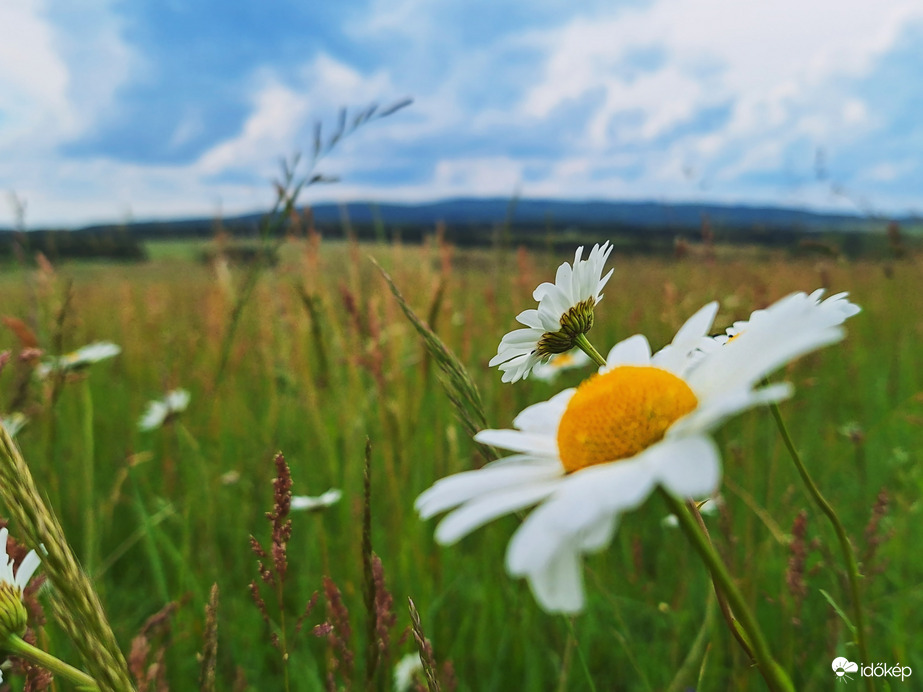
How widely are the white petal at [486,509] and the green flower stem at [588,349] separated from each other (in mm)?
185

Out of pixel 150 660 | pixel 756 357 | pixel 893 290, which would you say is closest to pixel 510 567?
pixel 756 357

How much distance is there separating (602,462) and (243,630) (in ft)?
4.51

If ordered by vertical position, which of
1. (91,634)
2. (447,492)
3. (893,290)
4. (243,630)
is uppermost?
(447,492)

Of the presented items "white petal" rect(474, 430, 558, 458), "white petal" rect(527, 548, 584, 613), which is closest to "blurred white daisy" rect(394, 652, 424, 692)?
"white petal" rect(474, 430, 558, 458)

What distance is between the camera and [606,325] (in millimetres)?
3170

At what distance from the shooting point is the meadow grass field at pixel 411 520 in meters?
1.24

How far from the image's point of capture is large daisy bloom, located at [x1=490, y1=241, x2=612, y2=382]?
61cm

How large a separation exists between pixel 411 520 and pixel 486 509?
128cm

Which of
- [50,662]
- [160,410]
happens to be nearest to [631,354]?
[50,662]

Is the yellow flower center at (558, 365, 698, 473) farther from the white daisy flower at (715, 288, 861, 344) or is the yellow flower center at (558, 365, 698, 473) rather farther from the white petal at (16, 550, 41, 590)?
the white petal at (16, 550, 41, 590)

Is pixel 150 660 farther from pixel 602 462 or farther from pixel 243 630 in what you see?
pixel 602 462

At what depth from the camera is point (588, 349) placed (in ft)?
1.89

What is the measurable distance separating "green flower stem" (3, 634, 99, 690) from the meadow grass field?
0.21 m

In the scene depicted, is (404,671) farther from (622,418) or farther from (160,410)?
(160,410)
